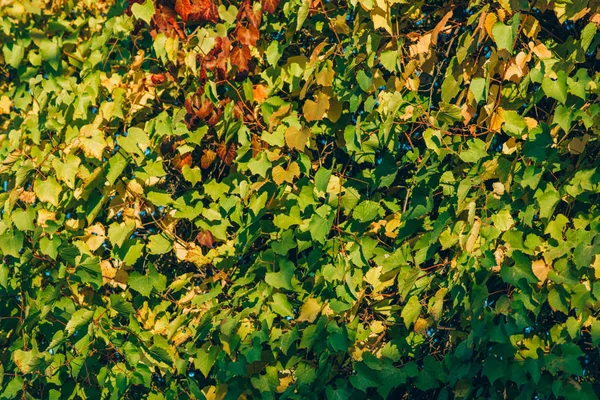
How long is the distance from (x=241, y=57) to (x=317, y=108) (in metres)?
0.38

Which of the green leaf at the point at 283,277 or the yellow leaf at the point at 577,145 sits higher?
the yellow leaf at the point at 577,145

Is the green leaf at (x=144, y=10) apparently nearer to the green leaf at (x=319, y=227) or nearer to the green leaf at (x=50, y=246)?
the green leaf at (x=50, y=246)

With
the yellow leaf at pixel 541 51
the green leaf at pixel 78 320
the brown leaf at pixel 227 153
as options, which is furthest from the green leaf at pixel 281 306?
the yellow leaf at pixel 541 51

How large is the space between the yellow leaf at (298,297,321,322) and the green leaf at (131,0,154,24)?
1.27m

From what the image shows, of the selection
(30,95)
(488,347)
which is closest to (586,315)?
(488,347)

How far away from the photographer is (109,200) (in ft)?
10.3

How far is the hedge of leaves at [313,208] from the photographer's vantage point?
8.05ft

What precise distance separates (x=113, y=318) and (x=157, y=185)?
56cm

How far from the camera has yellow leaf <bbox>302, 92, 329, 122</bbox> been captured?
279 centimetres

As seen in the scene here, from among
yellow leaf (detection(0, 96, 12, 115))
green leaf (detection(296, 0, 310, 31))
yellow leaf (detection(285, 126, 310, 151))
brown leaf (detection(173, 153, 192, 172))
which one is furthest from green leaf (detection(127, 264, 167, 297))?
yellow leaf (detection(0, 96, 12, 115))

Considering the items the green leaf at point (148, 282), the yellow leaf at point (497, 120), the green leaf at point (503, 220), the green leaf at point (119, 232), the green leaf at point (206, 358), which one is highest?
the yellow leaf at point (497, 120)

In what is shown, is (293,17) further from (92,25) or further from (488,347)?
(488,347)

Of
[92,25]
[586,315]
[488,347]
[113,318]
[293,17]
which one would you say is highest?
[293,17]

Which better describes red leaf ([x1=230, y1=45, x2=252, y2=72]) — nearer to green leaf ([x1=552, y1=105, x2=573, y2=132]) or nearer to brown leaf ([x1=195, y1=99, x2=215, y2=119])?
brown leaf ([x1=195, y1=99, x2=215, y2=119])
